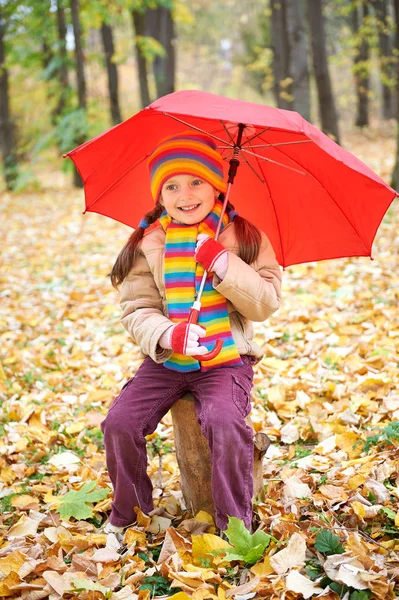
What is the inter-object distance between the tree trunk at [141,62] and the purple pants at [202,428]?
36.9 feet

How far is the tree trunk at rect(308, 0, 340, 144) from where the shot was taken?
44.7 ft

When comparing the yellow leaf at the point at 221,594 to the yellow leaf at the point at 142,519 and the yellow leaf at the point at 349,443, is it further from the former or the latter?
the yellow leaf at the point at 349,443

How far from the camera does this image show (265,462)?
308 cm

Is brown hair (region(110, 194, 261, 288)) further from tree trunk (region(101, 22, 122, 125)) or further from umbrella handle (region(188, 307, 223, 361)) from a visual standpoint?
tree trunk (region(101, 22, 122, 125))

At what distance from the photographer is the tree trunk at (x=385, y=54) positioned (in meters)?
16.5

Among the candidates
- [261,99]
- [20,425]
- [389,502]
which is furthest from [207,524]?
[261,99]

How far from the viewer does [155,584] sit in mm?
2203

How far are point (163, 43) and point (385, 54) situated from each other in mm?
7244

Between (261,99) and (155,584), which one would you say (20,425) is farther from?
(261,99)

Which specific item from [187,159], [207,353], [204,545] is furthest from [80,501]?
[187,159]

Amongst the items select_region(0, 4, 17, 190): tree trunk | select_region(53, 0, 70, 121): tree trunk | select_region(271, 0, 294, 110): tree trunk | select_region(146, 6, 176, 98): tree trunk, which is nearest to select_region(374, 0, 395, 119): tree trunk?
select_region(271, 0, 294, 110): tree trunk

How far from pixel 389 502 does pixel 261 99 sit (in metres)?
24.4

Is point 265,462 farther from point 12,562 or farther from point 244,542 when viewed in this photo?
point 12,562

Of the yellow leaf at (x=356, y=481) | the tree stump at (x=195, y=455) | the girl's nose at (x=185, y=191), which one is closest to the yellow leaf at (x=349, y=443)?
the yellow leaf at (x=356, y=481)
